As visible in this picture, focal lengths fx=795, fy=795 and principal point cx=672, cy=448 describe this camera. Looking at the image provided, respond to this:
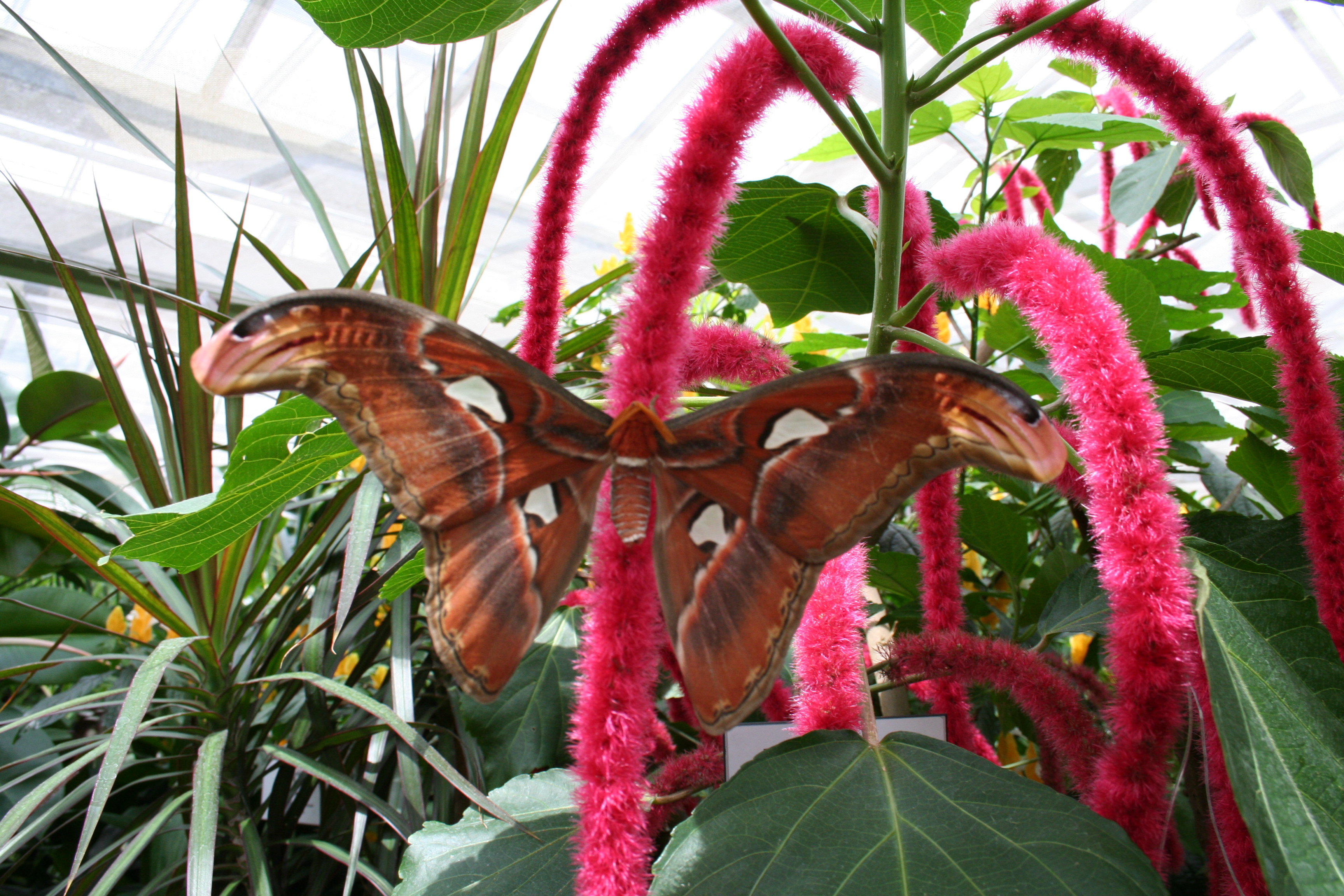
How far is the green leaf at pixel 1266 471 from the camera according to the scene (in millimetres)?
757

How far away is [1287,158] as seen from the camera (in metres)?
0.81

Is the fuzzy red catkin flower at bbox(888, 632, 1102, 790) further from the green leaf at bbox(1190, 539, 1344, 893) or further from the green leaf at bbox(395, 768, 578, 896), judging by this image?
the green leaf at bbox(395, 768, 578, 896)

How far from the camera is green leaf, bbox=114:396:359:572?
56cm

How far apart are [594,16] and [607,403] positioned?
2.25 metres

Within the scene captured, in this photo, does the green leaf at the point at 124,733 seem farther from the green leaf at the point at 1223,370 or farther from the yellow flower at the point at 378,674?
the green leaf at the point at 1223,370

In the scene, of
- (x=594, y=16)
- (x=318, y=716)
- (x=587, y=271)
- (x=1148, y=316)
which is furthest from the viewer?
(x=587, y=271)

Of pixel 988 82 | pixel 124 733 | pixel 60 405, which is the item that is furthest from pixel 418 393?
pixel 60 405

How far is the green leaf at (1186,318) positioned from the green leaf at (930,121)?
1.19 feet

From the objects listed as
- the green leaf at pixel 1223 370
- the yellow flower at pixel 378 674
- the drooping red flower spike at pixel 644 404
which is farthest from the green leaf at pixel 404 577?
the yellow flower at pixel 378 674

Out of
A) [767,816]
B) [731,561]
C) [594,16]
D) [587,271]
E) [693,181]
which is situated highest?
[587,271]

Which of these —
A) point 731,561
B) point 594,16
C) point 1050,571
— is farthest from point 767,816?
point 594,16

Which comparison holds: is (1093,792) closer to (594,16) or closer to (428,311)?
(428,311)

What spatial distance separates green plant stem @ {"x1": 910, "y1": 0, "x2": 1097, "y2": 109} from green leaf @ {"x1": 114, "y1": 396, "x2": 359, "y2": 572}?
45cm

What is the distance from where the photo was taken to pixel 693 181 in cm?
36
